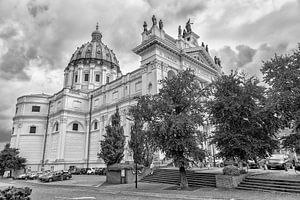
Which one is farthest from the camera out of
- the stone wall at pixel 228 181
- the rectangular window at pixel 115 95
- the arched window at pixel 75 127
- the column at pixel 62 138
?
the arched window at pixel 75 127

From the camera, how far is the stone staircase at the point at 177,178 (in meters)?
19.9

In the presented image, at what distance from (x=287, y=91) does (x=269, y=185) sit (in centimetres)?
717

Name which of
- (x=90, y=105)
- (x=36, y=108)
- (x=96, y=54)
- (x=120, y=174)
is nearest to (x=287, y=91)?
(x=120, y=174)

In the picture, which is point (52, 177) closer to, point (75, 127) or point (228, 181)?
point (75, 127)

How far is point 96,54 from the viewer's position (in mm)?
73188

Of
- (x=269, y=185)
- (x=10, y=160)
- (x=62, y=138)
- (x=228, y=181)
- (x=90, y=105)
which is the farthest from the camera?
(x=90, y=105)

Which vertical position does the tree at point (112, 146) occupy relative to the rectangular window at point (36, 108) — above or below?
below

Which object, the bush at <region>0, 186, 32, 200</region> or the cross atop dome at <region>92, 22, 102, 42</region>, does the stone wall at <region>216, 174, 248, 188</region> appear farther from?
the cross atop dome at <region>92, 22, 102, 42</region>

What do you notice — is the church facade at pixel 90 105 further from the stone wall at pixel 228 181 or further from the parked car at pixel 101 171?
the stone wall at pixel 228 181

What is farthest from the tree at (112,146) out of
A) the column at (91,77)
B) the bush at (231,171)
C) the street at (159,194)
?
the column at (91,77)

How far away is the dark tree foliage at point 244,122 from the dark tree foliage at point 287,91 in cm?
91

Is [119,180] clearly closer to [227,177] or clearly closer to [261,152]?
[227,177]

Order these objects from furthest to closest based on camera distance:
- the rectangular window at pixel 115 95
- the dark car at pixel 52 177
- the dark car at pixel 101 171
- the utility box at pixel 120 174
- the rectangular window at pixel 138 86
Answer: the rectangular window at pixel 115 95, the rectangular window at pixel 138 86, the dark car at pixel 101 171, the dark car at pixel 52 177, the utility box at pixel 120 174

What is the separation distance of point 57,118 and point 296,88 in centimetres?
5062
